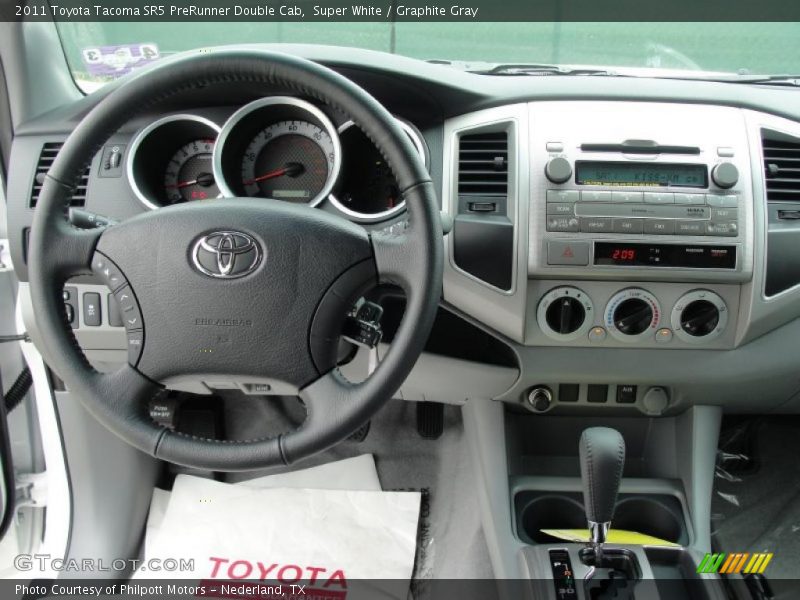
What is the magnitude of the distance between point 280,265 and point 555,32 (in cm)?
89

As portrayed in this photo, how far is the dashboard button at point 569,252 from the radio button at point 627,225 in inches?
2.8

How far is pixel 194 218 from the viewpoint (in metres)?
0.92

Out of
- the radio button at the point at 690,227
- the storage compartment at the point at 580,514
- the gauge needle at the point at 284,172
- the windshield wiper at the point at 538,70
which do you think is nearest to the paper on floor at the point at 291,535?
the storage compartment at the point at 580,514

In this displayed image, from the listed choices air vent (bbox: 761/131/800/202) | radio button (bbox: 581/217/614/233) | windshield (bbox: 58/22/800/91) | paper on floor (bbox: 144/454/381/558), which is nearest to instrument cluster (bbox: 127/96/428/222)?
windshield (bbox: 58/22/800/91)

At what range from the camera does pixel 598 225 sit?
1.16 meters

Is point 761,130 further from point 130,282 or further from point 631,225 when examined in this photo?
point 130,282

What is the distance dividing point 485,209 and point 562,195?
144mm

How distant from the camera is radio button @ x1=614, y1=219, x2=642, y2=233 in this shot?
1.16m

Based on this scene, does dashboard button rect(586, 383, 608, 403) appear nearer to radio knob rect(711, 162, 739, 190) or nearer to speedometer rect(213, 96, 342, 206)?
radio knob rect(711, 162, 739, 190)

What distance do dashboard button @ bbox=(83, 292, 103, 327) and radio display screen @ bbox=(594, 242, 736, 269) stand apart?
3.23ft

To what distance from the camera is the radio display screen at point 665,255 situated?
3.81 feet

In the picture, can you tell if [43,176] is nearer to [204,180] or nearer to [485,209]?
[204,180]

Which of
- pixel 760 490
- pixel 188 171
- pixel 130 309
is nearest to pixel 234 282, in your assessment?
pixel 130 309
